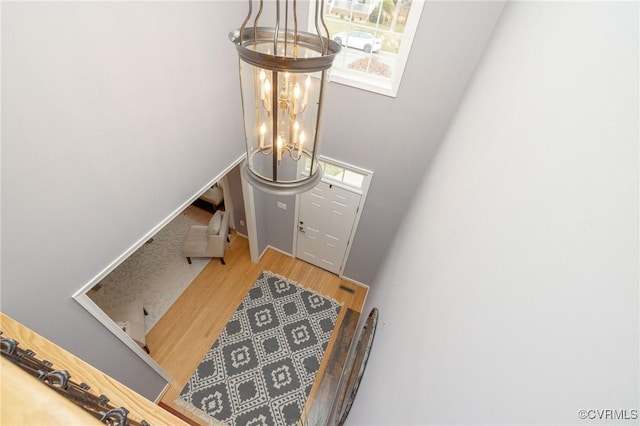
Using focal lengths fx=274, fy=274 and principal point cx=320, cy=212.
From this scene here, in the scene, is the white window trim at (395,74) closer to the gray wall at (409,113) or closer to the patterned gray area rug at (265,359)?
the gray wall at (409,113)

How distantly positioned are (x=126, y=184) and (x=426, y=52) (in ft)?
9.32

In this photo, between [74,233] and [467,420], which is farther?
[74,233]

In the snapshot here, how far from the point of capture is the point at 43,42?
58.2 inches

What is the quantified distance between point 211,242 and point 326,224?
208 centimetres

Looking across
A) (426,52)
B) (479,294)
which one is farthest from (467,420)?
(426,52)

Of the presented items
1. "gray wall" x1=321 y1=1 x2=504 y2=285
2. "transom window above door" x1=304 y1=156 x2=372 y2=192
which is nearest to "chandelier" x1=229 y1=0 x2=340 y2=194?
"gray wall" x1=321 y1=1 x2=504 y2=285

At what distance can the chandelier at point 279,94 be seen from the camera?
3.39 ft

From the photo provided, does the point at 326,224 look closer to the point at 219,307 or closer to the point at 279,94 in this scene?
the point at 219,307

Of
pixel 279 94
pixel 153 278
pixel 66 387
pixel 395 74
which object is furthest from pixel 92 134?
pixel 153 278

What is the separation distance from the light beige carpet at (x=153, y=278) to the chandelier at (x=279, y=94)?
4.03m

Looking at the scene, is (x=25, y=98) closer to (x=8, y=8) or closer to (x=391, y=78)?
(x=8, y=8)

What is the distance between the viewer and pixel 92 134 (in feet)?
5.99

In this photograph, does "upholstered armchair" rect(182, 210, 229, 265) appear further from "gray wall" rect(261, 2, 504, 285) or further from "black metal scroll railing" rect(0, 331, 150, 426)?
"black metal scroll railing" rect(0, 331, 150, 426)

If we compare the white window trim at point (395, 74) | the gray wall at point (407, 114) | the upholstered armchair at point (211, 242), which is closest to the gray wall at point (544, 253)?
the gray wall at point (407, 114)
